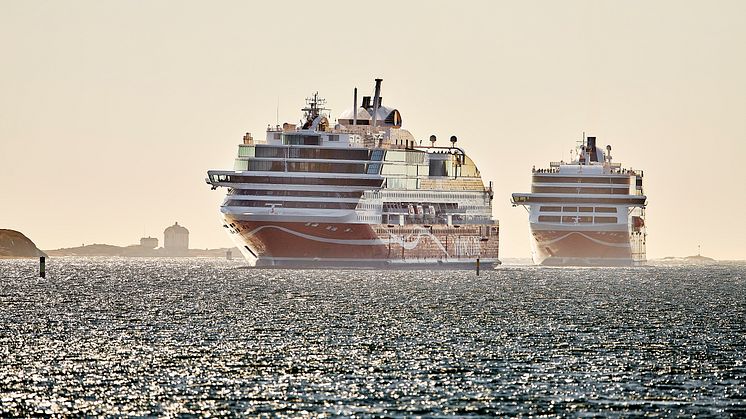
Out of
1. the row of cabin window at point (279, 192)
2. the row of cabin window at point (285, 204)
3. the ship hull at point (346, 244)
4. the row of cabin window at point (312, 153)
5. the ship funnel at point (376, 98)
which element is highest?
the ship funnel at point (376, 98)

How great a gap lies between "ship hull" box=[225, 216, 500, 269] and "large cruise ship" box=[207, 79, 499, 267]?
0.31 ft

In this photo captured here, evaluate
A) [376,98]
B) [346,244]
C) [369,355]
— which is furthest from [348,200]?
[369,355]

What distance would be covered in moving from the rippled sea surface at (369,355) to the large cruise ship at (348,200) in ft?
144

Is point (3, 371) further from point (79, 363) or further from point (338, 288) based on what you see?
point (338, 288)

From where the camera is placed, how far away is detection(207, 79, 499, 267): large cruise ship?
148 meters

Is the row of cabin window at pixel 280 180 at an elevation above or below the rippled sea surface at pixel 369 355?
above

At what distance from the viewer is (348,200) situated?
151625 millimetres

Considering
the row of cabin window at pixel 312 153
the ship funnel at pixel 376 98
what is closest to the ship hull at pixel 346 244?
the row of cabin window at pixel 312 153

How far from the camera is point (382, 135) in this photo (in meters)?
167

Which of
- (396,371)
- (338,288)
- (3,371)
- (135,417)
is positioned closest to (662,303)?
(338,288)

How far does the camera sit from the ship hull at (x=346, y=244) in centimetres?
14750

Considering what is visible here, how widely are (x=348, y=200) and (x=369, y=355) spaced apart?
94688mm

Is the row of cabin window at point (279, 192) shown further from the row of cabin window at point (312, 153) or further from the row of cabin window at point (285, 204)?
the row of cabin window at point (312, 153)

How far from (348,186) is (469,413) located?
11155 cm
